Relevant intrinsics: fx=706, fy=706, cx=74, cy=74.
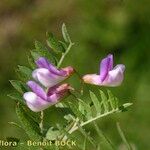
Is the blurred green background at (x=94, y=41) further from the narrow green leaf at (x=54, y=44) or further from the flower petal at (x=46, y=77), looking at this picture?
the flower petal at (x=46, y=77)

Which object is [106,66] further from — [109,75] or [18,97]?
[18,97]

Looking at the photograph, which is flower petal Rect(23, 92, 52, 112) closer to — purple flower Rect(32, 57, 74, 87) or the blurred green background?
purple flower Rect(32, 57, 74, 87)

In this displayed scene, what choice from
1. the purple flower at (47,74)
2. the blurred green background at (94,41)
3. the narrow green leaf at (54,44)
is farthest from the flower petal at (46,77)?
the blurred green background at (94,41)

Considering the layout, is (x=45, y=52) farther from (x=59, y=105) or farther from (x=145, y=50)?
(x=145, y=50)

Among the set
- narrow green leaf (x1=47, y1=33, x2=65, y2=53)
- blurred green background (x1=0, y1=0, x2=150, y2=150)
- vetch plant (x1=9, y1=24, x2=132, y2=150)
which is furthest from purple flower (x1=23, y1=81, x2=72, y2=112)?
blurred green background (x1=0, y1=0, x2=150, y2=150)

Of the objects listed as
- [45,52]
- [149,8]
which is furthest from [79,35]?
[45,52]

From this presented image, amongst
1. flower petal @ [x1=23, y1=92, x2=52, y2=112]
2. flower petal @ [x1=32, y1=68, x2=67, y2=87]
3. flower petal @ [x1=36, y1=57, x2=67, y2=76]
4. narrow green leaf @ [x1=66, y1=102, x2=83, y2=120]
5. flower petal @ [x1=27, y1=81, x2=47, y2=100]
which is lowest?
narrow green leaf @ [x1=66, y1=102, x2=83, y2=120]

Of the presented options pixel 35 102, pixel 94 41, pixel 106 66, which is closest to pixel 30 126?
pixel 35 102

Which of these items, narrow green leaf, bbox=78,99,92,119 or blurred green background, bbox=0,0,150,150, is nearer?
narrow green leaf, bbox=78,99,92,119

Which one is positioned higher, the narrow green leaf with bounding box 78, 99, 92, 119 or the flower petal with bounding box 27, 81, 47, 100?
the flower petal with bounding box 27, 81, 47, 100
